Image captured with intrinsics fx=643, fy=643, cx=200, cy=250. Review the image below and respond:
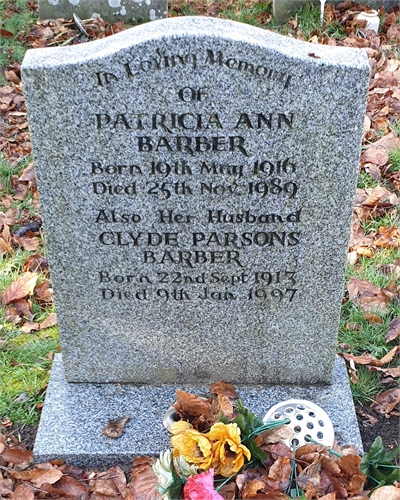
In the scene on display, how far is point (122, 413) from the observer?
8.84 feet

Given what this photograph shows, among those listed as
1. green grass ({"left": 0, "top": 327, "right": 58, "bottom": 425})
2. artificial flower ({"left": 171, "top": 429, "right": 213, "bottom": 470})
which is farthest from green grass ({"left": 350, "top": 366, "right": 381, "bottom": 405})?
green grass ({"left": 0, "top": 327, "right": 58, "bottom": 425})

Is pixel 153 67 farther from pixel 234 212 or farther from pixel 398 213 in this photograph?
pixel 398 213

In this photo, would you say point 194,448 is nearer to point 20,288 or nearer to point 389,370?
point 389,370

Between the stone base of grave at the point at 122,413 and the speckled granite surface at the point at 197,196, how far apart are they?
6 centimetres

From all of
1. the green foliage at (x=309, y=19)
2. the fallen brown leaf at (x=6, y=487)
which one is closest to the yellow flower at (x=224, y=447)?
the fallen brown leaf at (x=6, y=487)

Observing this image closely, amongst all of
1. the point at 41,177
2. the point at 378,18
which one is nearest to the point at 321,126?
the point at 41,177

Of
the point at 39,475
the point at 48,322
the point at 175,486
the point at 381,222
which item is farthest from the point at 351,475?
the point at 381,222

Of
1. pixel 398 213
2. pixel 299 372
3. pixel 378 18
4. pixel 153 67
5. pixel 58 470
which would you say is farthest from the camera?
pixel 378 18

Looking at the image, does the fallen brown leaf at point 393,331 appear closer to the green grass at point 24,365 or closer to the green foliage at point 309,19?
the green grass at point 24,365

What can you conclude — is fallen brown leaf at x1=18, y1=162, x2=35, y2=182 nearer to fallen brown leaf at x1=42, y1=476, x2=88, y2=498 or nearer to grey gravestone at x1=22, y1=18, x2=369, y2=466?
grey gravestone at x1=22, y1=18, x2=369, y2=466

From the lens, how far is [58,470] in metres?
2.51

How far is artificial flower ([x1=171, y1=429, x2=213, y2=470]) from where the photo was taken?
215 cm

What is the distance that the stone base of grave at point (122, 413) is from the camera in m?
2.57

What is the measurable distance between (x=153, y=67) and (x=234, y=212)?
613 millimetres
